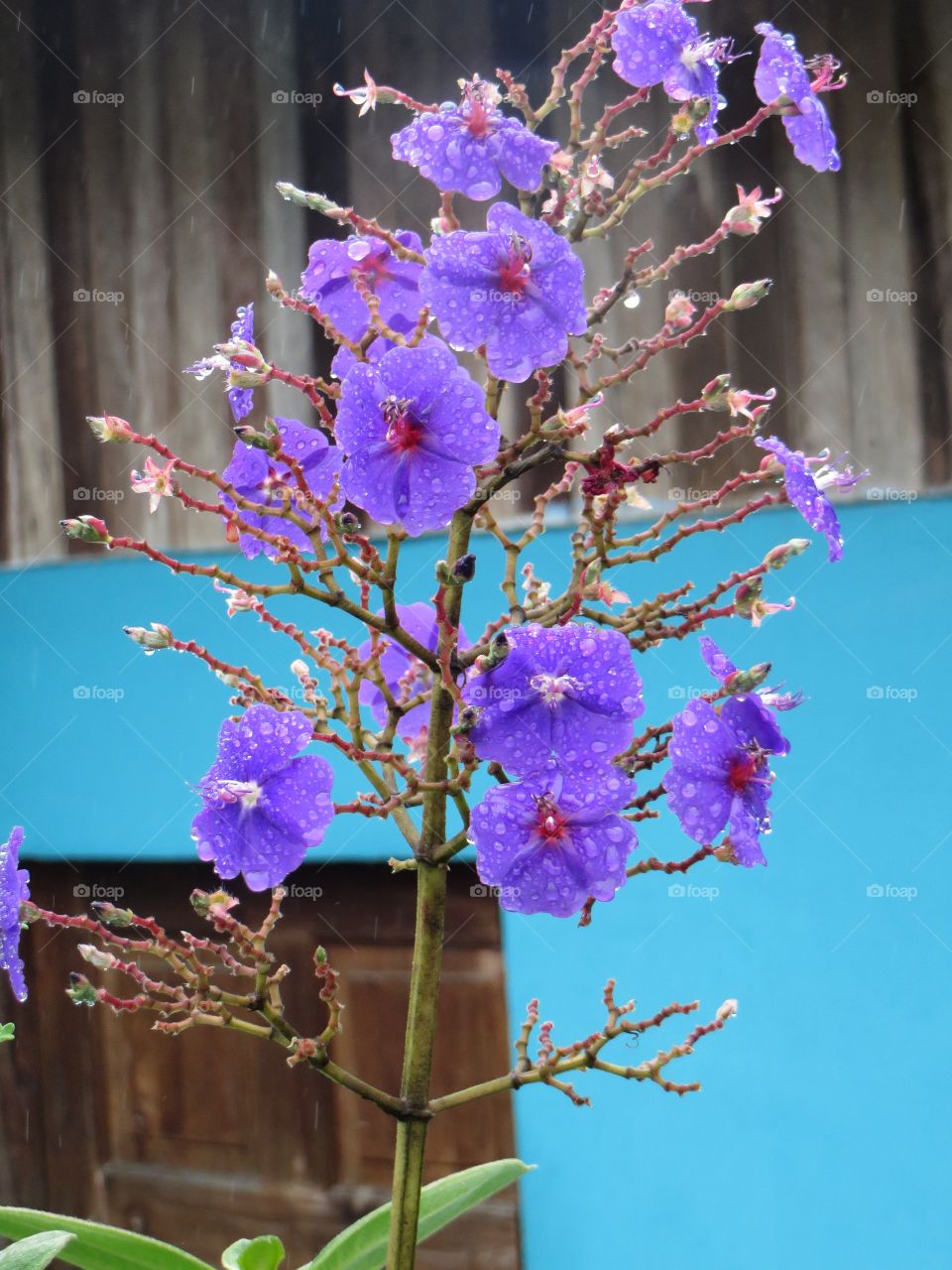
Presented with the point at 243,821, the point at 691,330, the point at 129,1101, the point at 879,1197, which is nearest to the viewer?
the point at 243,821

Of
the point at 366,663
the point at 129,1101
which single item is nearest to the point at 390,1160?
the point at 129,1101

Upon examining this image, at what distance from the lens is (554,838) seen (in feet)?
2.37

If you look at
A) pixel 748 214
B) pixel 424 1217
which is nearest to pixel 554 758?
pixel 748 214

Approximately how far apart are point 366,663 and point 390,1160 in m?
1.64

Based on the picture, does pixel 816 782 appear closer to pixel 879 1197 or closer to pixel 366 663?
pixel 879 1197

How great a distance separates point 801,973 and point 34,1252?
1.44 meters

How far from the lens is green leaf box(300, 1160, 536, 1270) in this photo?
3.28ft

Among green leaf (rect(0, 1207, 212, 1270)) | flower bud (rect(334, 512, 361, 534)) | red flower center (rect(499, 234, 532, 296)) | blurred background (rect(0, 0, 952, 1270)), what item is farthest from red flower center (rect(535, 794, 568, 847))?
blurred background (rect(0, 0, 952, 1270))

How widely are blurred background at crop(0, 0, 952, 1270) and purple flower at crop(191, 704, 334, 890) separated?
51.6 inches

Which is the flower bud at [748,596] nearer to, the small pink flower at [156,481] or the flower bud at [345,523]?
the flower bud at [345,523]

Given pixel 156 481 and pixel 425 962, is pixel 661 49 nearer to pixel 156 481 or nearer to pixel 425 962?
pixel 156 481

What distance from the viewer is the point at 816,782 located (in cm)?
198

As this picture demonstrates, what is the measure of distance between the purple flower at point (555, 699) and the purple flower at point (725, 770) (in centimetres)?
4

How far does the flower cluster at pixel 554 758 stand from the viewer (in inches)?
28.1
